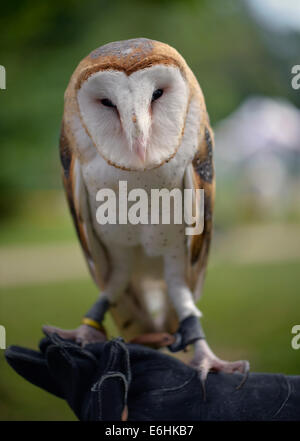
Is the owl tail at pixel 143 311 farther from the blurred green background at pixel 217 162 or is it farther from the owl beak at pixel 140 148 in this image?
the owl beak at pixel 140 148

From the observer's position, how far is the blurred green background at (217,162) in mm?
782

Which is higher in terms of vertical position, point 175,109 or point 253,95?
point 253,95

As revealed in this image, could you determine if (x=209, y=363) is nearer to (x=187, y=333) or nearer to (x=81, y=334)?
(x=187, y=333)

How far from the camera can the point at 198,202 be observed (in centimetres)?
64

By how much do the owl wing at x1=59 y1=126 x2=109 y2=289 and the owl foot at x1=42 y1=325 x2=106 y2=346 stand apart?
75 millimetres

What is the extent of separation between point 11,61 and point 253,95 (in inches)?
20.3

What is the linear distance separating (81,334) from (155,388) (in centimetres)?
15

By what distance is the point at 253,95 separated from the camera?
963mm

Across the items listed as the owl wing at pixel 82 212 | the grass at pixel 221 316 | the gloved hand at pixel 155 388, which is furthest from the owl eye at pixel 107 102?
the grass at pixel 221 316

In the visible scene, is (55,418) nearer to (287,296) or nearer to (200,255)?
(200,255)

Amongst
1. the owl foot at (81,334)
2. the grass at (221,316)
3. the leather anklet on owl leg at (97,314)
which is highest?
the leather anklet on owl leg at (97,314)

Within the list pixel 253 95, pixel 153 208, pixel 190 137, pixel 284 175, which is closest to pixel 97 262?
pixel 153 208

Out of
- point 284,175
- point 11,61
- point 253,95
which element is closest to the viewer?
point 11,61

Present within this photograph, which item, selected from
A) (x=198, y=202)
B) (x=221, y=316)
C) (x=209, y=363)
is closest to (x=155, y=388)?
(x=209, y=363)
